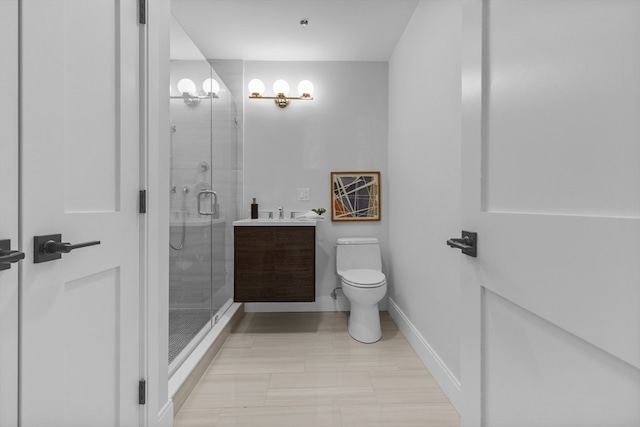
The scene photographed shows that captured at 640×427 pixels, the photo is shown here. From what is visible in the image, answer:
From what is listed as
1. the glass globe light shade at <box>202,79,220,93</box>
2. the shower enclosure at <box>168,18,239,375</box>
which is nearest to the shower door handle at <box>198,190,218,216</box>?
the shower enclosure at <box>168,18,239,375</box>

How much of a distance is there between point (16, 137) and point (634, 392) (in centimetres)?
123

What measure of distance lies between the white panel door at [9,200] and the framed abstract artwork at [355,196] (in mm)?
2336

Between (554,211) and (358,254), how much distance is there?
83.7 inches

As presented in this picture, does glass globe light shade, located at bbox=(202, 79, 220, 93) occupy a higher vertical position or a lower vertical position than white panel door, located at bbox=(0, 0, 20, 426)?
higher

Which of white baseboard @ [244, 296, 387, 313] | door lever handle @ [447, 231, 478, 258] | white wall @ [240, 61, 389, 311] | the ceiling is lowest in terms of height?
white baseboard @ [244, 296, 387, 313]

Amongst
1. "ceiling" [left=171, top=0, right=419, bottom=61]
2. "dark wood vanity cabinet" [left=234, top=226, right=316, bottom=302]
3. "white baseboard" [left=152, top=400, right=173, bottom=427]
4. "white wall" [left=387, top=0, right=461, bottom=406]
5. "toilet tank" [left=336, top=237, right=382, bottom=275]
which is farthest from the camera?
"toilet tank" [left=336, top=237, right=382, bottom=275]

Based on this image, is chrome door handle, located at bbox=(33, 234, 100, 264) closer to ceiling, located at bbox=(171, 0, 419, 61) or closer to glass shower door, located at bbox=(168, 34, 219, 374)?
glass shower door, located at bbox=(168, 34, 219, 374)

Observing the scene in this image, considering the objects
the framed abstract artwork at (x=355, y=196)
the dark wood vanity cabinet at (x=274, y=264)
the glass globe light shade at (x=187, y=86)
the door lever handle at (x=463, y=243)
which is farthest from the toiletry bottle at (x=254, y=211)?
the door lever handle at (x=463, y=243)

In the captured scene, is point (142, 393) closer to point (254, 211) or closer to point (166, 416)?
point (166, 416)

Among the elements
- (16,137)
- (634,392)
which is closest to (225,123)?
(16,137)

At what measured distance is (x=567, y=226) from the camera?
56cm

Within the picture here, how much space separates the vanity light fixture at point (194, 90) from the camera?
76.2 inches

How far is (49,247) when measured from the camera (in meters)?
0.73

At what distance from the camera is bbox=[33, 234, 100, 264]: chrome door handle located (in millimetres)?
712
